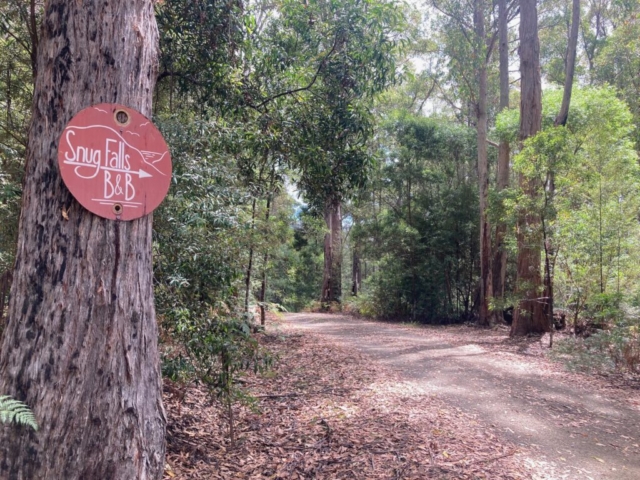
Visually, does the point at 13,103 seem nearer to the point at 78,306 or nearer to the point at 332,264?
the point at 78,306

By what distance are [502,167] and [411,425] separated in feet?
38.7

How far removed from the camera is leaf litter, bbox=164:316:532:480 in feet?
11.3

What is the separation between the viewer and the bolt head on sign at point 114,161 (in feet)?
6.66

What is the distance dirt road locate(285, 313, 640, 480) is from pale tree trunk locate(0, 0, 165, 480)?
317 cm

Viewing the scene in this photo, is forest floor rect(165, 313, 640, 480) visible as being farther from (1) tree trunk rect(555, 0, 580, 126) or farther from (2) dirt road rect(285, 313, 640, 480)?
(1) tree trunk rect(555, 0, 580, 126)

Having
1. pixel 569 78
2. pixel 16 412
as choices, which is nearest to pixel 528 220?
pixel 569 78

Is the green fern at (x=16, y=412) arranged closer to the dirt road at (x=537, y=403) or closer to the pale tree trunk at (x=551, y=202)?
the dirt road at (x=537, y=403)

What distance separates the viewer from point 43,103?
82.9 inches

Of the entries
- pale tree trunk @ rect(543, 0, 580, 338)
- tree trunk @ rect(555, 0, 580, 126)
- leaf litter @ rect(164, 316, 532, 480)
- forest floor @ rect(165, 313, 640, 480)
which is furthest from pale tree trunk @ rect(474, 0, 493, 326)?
leaf litter @ rect(164, 316, 532, 480)

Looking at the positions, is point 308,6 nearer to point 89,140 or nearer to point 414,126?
point 89,140

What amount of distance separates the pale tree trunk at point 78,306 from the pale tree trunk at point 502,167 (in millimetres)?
13068

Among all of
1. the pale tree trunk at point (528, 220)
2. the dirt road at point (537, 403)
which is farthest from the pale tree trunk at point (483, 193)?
the dirt road at point (537, 403)

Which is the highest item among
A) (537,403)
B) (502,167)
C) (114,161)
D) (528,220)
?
(502,167)

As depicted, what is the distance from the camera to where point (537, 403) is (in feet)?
17.8
